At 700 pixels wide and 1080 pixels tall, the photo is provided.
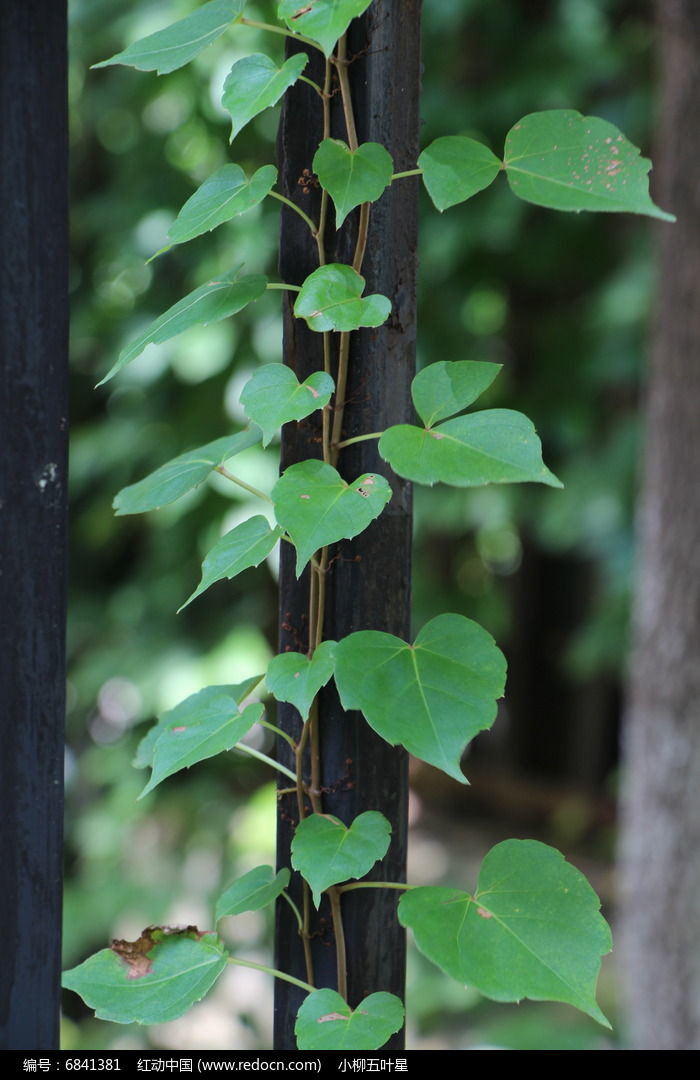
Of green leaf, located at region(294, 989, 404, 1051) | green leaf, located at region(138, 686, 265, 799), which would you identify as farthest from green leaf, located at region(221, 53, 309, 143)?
green leaf, located at region(294, 989, 404, 1051)

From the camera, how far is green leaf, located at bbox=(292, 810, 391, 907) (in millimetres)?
428

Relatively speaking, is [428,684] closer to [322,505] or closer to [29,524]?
[322,505]

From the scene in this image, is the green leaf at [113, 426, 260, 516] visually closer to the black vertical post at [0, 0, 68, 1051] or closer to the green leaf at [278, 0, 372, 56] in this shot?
the black vertical post at [0, 0, 68, 1051]

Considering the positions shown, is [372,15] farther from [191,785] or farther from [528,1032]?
[528,1032]

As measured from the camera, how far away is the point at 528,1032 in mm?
2545

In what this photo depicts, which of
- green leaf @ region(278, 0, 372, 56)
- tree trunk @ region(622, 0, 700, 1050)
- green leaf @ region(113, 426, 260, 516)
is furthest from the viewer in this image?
tree trunk @ region(622, 0, 700, 1050)

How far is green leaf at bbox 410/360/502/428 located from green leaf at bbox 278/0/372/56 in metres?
0.13

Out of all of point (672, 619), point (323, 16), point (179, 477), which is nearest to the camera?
point (323, 16)

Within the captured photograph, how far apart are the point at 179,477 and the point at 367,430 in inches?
4.3

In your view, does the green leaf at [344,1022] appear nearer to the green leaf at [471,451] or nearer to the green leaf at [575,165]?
the green leaf at [471,451]

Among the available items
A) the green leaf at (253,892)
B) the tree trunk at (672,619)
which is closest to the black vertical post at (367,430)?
the green leaf at (253,892)

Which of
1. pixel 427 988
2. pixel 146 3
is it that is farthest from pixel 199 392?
pixel 427 988

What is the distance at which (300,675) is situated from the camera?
1.46 feet

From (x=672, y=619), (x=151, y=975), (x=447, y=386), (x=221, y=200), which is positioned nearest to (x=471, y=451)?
(x=447, y=386)
